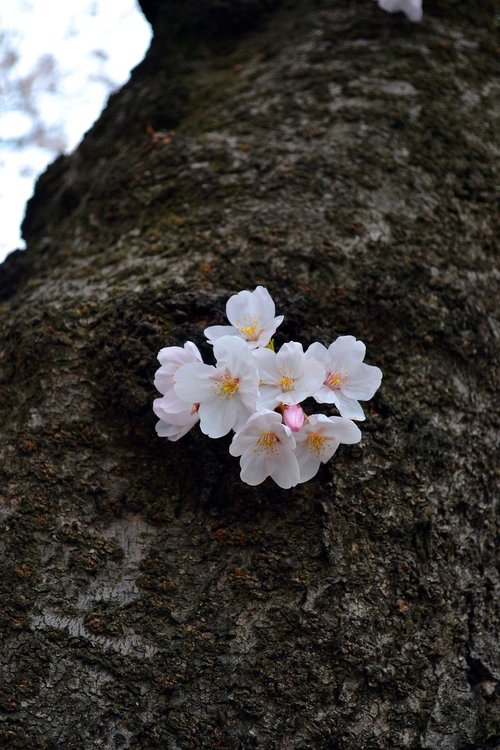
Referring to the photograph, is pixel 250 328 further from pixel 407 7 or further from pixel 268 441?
pixel 407 7

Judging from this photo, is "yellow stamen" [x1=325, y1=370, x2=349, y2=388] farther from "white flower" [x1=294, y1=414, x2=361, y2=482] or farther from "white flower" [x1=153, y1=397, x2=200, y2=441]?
"white flower" [x1=153, y1=397, x2=200, y2=441]

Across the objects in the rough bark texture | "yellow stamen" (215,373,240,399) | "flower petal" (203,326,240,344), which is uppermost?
"flower petal" (203,326,240,344)

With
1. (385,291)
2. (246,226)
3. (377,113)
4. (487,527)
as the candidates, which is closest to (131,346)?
(246,226)

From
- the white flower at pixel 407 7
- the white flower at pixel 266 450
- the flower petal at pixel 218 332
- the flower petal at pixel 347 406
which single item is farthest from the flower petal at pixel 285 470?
the white flower at pixel 407 7

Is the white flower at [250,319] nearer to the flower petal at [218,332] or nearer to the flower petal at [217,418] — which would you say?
the flower petal at [218,332]

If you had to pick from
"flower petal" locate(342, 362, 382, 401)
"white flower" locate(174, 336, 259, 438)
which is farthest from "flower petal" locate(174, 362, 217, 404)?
"flower petal" locate(342, 362, 382, 401)

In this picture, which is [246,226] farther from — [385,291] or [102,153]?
[102,153]

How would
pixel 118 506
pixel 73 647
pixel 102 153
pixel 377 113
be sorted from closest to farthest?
pixel 73 647 → pixel 118 506 → pixel 377 113 → pixel 102 153
